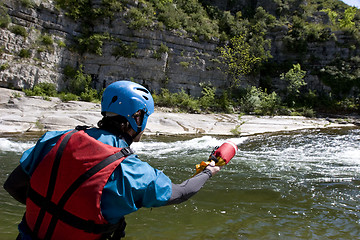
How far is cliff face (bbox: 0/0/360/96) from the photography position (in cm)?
1570

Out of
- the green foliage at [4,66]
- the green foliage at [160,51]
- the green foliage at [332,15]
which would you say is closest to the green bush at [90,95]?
the green foliage at [4,66]

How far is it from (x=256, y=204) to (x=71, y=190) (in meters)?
3.04

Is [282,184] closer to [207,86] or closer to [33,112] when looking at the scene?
[33,112]

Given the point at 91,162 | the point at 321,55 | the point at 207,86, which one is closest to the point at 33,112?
the point at 91,162

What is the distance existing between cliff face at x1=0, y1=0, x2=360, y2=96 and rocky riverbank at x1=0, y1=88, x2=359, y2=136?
9.21ft

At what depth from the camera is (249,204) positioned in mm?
3547

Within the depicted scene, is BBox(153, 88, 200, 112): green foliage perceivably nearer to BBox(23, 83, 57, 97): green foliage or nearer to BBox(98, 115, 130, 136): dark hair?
BBox(23, 83, 57, 97): green foliage

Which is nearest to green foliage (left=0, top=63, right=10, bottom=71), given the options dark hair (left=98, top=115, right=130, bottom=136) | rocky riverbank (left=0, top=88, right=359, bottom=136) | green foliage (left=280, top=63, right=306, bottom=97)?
rocky riverbank (left=0, top=88, right=359, bottom=136)

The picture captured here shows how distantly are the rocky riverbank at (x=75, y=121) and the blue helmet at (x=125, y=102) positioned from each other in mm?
9647

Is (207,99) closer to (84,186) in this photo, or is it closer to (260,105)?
(260,105)

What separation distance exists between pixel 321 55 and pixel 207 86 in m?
14.2

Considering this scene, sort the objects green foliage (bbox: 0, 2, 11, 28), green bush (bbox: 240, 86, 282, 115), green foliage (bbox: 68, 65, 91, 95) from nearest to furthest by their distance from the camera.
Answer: green foliage (bbox: 0, 2, 11, 28) → green foliage (bbox: 68, 65, 91, 95) → green bush (bbox: 240, 86, 282, 115)

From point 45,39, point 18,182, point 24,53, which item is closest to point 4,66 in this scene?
point 24,53

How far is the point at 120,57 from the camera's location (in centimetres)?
1962
